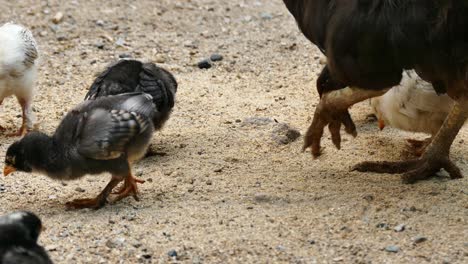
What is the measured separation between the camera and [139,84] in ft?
18.9

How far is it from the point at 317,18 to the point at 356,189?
985mm

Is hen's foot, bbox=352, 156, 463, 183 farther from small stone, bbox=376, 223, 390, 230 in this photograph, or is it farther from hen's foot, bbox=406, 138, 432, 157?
small stone, bbox=376, 223, 390, 230

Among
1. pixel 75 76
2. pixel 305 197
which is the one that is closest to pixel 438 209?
pixel 305 197

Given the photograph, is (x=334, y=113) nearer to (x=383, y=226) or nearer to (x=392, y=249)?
(x=383, y=226)

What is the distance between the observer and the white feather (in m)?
5.64

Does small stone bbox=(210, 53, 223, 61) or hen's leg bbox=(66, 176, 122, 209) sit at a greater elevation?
hen's leg bbox=(66, 176, 122, 209)

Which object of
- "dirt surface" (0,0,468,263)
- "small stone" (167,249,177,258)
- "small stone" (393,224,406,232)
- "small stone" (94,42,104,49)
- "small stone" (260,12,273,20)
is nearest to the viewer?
"small stone" (167,249,177,258)

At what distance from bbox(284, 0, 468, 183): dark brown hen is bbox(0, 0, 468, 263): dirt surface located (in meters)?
0.41

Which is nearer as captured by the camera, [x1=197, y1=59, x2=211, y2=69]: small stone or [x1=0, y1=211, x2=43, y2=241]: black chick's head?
[x1=0, y1=211, x2=43, y2=241]: black chick's head

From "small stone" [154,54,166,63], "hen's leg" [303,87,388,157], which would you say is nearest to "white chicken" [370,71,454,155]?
"hen's leg" [303,87,388,157]

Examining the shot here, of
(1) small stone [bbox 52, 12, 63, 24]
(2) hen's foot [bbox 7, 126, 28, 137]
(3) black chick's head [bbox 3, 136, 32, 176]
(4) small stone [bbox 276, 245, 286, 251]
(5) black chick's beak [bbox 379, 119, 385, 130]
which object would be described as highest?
(4) small stone [bbox 276, 245, 286, 251]

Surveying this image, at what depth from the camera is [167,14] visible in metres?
8.82

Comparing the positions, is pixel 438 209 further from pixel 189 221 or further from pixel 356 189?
pixel 189 221

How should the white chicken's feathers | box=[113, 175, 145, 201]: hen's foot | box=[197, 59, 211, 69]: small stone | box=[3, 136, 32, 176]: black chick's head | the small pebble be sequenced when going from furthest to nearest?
the small pebble → box=[197, 59, 211, 69]: small stone → the white chicken's feathers → box=[113, 175, 145, 201]: hen's foot → box=[3, 136, 32, 176]: black chick's head
